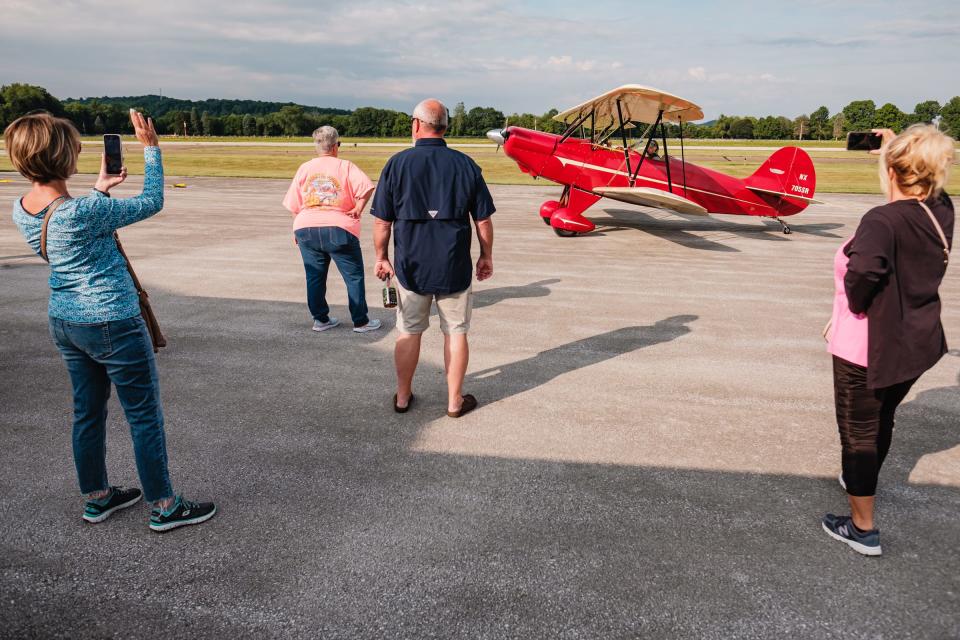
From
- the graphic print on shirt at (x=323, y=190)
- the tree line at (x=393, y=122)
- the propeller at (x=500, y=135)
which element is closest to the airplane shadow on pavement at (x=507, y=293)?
the graphic print on shirt at (x=323, y=190)

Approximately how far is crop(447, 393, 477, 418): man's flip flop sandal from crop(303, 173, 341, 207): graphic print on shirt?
97.5 inches

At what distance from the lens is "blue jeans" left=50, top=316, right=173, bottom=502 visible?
249 centimetres

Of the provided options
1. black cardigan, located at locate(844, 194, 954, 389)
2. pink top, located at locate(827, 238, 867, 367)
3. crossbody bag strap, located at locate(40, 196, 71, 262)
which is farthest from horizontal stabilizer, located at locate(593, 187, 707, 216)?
crossbody bag strap, located at locate(40, 196, 71, 262)

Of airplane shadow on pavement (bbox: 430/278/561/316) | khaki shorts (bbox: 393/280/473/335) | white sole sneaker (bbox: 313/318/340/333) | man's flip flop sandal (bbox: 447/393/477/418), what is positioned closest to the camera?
khaki shorts (bbox: 393/280/473/335)

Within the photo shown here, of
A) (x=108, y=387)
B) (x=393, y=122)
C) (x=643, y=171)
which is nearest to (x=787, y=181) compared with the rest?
(x=643, y=171)

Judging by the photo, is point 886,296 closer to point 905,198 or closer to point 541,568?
point 905,198

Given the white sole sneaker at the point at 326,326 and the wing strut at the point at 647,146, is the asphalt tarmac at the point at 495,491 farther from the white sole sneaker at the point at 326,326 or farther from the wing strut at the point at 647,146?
the wing strut at the point at 647,146

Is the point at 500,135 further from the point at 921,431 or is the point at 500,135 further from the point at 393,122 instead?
the point at 393,122

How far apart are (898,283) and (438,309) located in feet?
7.88

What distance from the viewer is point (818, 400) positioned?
14.4 ft

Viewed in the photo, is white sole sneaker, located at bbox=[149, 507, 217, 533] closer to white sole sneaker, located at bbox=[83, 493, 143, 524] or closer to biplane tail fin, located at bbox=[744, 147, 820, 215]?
white sole sneaker, located at bbox=[83, 493, 143, 524]

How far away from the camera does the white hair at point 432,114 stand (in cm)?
362

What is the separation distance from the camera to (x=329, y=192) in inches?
219

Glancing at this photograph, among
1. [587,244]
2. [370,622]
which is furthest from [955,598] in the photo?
[587,244]
